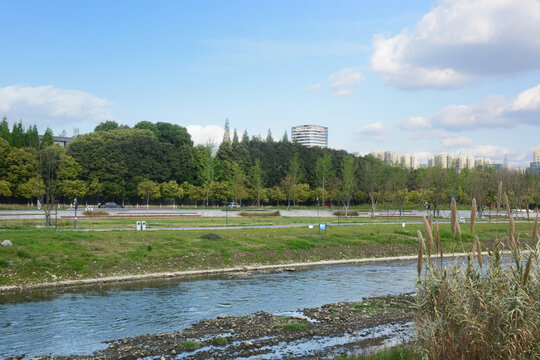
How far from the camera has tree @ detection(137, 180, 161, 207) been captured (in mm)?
92175

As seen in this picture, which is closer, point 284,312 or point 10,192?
point 284,312

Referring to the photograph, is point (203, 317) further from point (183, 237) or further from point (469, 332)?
point (183, 237)

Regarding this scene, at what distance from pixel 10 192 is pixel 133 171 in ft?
80.5

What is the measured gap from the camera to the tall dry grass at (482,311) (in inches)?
337

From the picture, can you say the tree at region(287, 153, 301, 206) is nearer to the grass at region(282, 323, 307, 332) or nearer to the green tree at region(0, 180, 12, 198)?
the green tree at region(0, 180, 12, 198)

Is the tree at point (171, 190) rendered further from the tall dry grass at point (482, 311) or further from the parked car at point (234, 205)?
the tall dry grass at point (482, 311)

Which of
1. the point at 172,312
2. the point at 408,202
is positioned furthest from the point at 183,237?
the point at 408,202

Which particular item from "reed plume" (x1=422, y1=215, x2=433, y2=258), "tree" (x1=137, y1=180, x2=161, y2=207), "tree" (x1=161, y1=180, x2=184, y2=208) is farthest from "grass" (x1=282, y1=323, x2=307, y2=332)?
"tree" (x1=161, y1=180, x2=184, y2=208)

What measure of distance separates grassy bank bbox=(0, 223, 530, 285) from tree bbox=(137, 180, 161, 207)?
48818 mm

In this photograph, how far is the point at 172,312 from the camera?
2236cm

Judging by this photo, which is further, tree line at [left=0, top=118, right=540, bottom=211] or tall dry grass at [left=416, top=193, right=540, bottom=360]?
tree line at [left=0, top=118, right=540, bottom=211]

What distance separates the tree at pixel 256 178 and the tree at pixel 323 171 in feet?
49.9

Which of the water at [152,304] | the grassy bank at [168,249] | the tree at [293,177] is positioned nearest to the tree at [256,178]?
the tree at [293,177]

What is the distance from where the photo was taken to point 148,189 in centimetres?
9244
